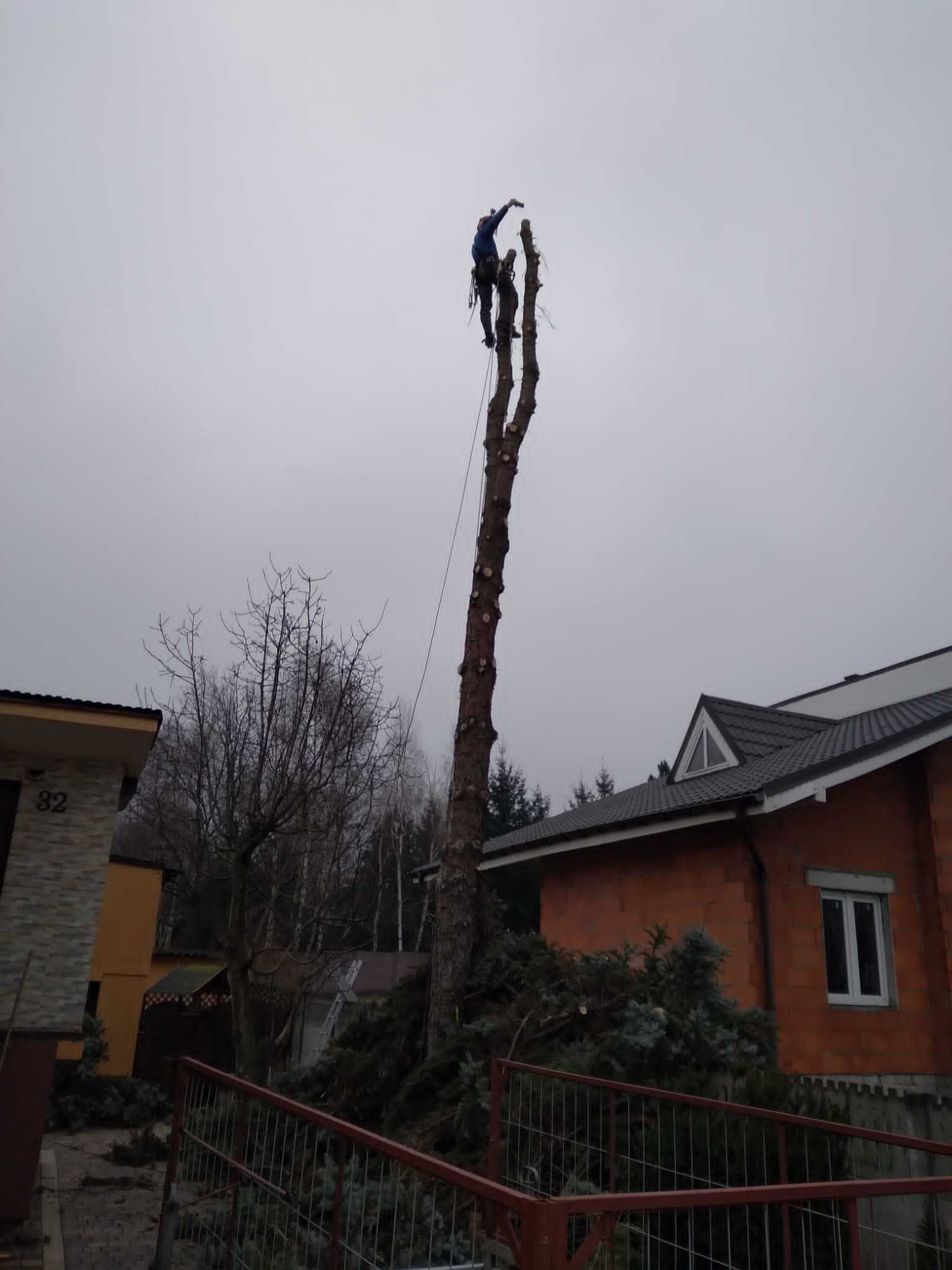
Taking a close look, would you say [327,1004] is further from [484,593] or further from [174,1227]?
[174,1227]

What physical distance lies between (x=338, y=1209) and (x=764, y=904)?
7.56 metres

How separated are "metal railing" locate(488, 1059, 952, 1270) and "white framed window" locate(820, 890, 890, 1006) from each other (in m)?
3.57

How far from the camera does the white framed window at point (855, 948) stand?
10430 mm

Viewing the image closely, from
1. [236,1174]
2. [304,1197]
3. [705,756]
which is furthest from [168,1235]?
[705,756]

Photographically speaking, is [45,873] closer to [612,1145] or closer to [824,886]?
[612,1145]

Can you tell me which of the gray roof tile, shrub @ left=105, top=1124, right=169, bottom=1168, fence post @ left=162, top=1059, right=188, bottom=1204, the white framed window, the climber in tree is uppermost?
the climber in tree

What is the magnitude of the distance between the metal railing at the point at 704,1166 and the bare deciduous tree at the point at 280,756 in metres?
5.86

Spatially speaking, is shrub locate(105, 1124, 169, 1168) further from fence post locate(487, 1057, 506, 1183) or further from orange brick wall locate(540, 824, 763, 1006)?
fence post locate(487, 1057, 506, 1183)

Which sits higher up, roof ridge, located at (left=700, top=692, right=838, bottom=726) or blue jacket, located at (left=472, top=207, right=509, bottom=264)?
blue jacket, located at (left=472, top=207, right=509, bottom=264)

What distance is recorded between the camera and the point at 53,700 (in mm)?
8438

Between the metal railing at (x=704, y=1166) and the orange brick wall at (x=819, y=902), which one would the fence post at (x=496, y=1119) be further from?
the orange brick wall at (x=819, y=902)

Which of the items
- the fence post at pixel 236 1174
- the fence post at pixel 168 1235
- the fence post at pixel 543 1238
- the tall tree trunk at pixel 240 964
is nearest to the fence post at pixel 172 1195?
the fence post at pixel 168 1235

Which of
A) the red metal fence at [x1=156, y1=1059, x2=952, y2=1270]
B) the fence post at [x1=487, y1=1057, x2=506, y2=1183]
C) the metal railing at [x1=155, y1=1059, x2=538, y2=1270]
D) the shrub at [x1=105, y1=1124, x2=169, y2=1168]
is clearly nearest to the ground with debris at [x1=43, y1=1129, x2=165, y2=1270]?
the shrub at [x1=105, y1=1124, x2=169, y2=1168]

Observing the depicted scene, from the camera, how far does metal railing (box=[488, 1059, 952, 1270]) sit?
392 centimetres
